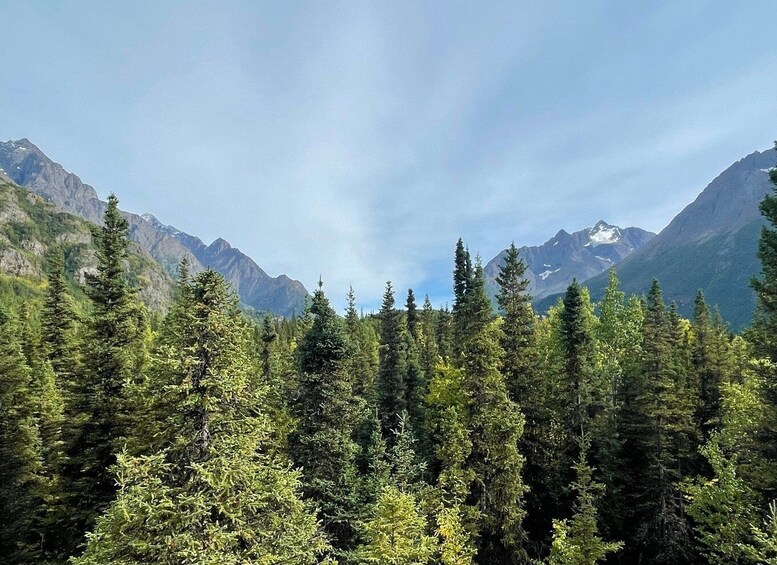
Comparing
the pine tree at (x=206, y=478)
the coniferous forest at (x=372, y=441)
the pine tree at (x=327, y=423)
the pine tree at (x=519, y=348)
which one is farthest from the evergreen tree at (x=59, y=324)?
the pine tree at (x=519, y=348)

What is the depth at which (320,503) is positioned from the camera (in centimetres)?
2195

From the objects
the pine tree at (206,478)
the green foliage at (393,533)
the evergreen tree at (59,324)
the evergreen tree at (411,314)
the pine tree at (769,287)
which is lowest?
the green foliage at (393,533)

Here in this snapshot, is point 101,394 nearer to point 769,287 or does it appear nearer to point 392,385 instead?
point 392,385

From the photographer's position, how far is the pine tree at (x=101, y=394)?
18.4 metres

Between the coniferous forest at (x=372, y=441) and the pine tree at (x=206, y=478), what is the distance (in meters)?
0.07

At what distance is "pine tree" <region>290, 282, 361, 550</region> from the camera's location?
72.8 ft

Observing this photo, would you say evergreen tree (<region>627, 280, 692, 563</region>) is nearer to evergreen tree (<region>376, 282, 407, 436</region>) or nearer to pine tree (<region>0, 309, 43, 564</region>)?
evergreen tree (<region>376, 282, 407, 436</region>)

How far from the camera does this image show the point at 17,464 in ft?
79.3

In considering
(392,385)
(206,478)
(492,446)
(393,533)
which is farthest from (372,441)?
(206,478)

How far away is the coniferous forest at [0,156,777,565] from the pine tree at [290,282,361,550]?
0.12m

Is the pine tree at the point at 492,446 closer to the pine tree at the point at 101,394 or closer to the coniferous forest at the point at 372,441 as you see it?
the coniferous forest at the point at 372,441

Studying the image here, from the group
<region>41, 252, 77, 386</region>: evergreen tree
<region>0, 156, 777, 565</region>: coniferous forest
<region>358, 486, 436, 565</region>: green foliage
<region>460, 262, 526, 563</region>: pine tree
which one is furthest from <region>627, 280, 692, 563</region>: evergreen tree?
<region>41, 252, 77, 386</region>: evergreen tree

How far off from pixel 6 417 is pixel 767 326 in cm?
4002

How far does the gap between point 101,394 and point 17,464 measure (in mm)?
10882
